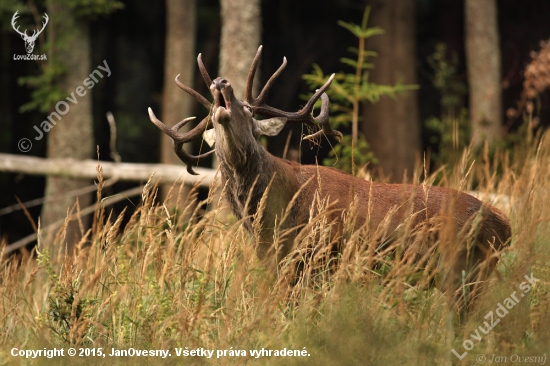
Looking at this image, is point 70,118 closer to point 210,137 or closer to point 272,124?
point 210,137

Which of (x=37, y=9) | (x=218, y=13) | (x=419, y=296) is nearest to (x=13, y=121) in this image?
(x=37, y=9)

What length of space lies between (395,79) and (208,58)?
12.0ft

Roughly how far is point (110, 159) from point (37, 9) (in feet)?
11.2

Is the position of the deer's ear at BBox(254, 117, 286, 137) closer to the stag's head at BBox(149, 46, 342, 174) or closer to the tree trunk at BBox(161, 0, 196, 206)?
the stag's head at BBox(149, 46, 342, 174)

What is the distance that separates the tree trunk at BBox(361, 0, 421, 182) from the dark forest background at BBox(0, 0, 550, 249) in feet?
1.66

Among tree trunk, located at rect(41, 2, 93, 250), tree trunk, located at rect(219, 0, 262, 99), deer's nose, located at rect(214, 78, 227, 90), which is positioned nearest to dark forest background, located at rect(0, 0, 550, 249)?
tree trunk, located at rect(41, 2, 93, 250)

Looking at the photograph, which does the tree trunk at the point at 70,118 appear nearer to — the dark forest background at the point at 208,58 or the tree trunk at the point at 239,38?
the dark forest background at the point at 208,58

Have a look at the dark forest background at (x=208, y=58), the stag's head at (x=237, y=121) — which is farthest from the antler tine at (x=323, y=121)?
the dark forest background at (x=208, y=58)

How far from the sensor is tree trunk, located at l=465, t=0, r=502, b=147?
35.7 feet

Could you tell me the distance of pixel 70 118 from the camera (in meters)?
10.4

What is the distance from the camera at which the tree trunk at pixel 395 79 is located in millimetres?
11727

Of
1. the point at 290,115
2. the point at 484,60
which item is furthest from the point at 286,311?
the point at 484,60

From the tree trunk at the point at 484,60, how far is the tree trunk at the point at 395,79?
1071 millimetres

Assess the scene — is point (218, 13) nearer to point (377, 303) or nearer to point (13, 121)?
point (13, 121)
